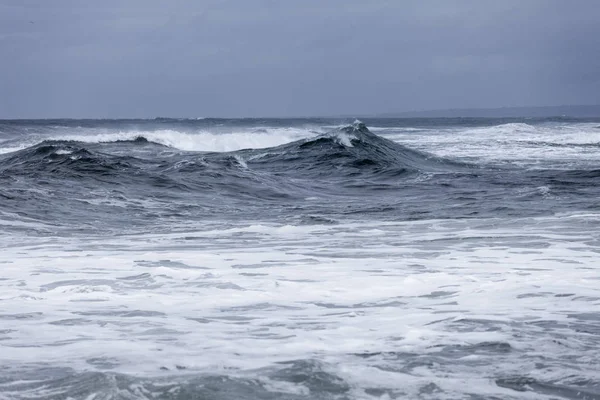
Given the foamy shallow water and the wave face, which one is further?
the wave face

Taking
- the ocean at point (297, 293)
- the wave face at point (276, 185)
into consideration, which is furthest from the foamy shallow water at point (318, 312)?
the wave face at point (276, 185)

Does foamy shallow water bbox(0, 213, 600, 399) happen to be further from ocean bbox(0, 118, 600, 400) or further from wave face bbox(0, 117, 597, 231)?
wave face bbox(0, 117, 597, 231)

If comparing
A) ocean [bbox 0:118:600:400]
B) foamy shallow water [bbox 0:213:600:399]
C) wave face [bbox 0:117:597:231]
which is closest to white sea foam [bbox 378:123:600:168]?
wave face [bbox 0:117:597:231]

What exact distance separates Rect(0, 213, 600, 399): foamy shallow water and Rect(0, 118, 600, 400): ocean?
0.06 feet

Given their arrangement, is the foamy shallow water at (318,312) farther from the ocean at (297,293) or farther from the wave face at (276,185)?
the wave face at (276,185)

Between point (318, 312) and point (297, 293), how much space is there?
67 centimetres

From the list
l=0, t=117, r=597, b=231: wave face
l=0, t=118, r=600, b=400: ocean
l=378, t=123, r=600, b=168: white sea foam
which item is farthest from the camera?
l=378, t=123, r=600, b=168: white sea foam

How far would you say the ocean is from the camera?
4.08 m

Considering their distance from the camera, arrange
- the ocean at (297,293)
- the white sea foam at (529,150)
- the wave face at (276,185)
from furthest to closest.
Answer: the white sea foam at (529,150), the wave face at (276,185), the ocean at (297,293)

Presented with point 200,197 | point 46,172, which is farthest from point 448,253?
point 46,172

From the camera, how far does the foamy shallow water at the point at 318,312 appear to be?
4141mm

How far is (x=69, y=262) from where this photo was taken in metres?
7.54

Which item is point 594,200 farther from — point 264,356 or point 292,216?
point 264,356

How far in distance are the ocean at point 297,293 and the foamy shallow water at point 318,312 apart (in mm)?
18
